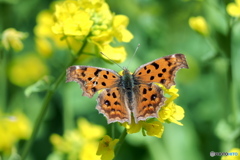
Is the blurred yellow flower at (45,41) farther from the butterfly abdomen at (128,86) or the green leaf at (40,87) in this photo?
the butterfly abdomen at (128,86)

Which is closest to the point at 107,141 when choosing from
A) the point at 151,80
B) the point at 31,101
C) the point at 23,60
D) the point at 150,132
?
the point at 150,132

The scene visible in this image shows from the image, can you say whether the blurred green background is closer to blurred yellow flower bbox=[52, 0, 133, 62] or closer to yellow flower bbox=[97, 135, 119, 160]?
blurred yellow flower bbox=[52, 0, 133, 62]

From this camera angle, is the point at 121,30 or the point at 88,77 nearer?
the point at 88,77

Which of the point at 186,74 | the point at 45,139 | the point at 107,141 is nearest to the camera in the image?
the point at 107,141

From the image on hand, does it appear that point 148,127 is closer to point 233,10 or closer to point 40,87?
point 40,87

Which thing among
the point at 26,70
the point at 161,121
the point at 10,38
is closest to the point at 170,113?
the point at 161,121

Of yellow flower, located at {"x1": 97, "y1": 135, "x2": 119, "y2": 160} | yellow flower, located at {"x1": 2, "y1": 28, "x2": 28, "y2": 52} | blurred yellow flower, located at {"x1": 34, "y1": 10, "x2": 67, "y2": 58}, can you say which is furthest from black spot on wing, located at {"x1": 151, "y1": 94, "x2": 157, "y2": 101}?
blurred yellow flower, located at {"x1": 34, "y1": 10, "x2": 67, "y2": 58}

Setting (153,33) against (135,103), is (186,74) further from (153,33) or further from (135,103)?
(135,103)
